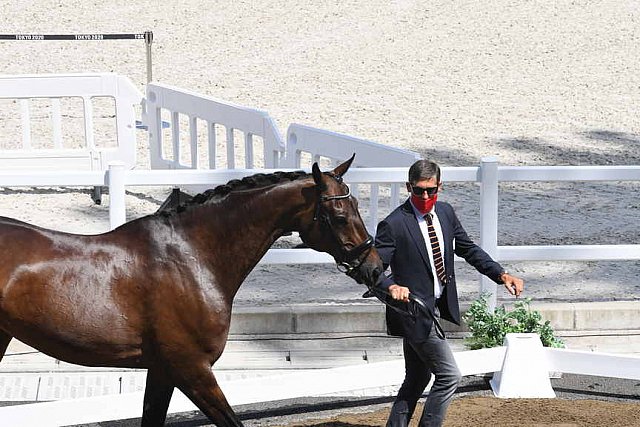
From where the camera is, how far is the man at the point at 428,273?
6.33 metres

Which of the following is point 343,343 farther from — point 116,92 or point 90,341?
point 116,92

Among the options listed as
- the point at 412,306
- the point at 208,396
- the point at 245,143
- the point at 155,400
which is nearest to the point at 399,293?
the point at 412,306

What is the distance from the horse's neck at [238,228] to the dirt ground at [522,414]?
1596 millimetres

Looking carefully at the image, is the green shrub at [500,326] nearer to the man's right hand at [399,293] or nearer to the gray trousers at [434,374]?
the gray trousers at [434,374]

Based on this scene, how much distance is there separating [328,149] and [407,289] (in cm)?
573

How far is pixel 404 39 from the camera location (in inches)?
910

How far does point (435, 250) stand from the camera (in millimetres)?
6383

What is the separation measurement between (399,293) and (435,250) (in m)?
0.46

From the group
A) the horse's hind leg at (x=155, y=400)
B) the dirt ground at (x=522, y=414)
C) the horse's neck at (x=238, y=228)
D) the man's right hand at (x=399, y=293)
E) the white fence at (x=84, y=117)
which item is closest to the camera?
the man's right hand at (x=399, y=293)

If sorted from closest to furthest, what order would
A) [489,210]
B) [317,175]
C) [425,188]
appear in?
1. [317,175]
2. [425,188]
3. [489,210]

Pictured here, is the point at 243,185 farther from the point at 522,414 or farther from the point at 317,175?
the point at 522,414

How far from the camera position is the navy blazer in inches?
250

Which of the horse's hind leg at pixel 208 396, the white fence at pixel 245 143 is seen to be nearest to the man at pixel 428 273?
the horse's hind leg at pixel 208 396

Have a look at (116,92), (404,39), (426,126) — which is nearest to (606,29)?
(404,39)
